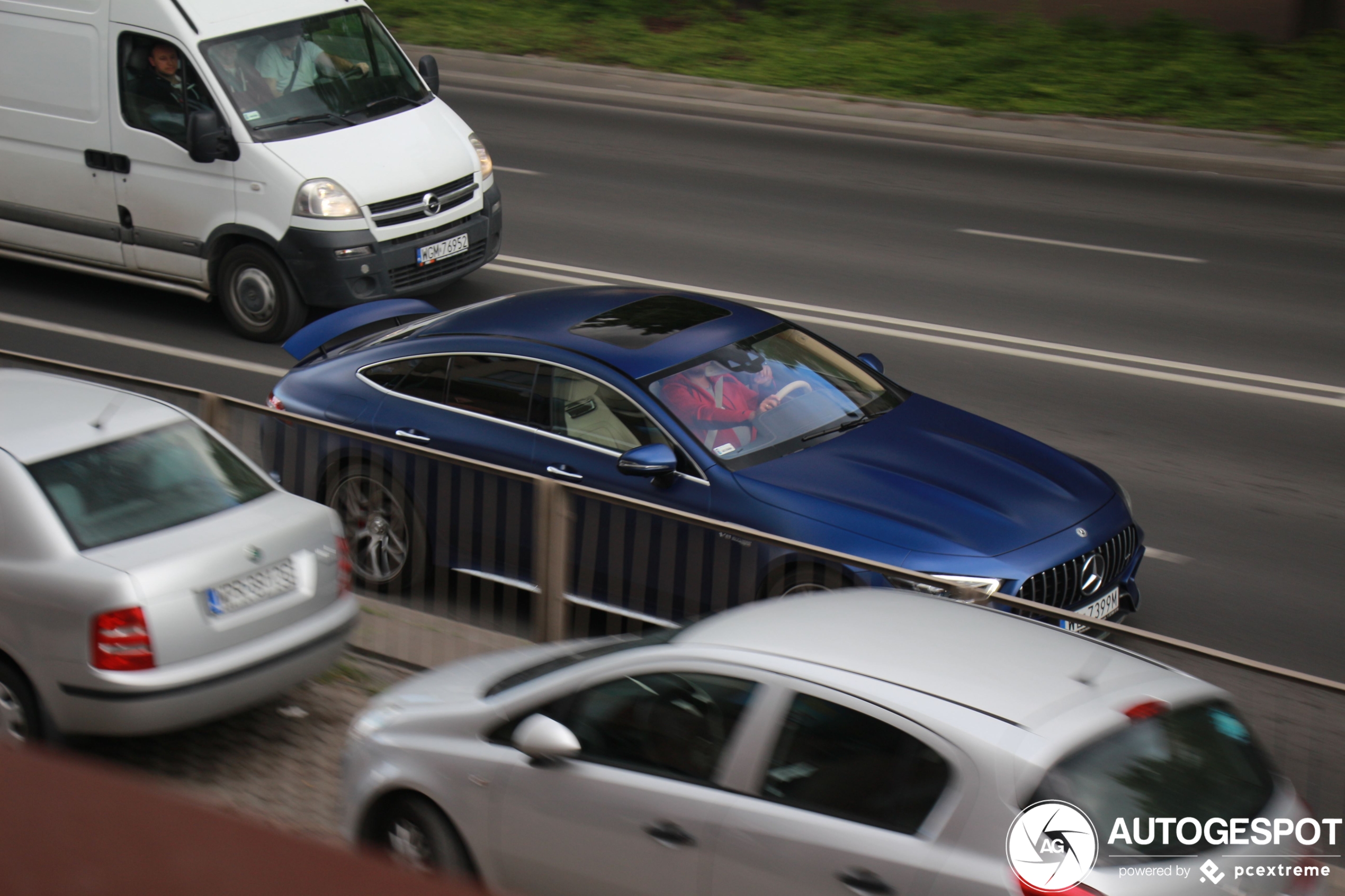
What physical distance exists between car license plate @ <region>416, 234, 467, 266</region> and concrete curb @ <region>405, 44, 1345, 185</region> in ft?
29.6

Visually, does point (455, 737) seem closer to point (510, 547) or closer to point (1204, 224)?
point (510, 547)

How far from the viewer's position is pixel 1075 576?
6.55 m

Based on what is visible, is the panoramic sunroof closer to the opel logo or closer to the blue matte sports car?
the blue matte sports car

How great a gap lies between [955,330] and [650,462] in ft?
19.1

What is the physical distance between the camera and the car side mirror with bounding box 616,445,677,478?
270 inches

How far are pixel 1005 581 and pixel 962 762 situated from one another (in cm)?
260

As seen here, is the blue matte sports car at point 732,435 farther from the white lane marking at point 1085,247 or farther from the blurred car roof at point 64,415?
the white lane marking at point 1085,247

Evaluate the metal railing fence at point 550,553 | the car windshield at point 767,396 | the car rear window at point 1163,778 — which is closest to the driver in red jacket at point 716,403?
the car windshield at point 767,396

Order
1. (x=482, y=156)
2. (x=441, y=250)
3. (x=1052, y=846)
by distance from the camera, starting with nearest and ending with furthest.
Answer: (x=1052, y=846) → (x=441, y=250) → (x=482, y=156)

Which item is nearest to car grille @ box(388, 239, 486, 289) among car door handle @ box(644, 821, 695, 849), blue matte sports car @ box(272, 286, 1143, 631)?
blue matte sports car @ box(272, 286, 1143, 631)

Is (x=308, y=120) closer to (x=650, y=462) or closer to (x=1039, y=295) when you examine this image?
(x=650, y=462)

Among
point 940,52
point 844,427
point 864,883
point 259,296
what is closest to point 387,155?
point 259,296

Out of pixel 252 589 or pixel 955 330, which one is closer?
pixel 252 589

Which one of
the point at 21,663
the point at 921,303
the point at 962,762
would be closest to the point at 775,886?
the point at 962,762
